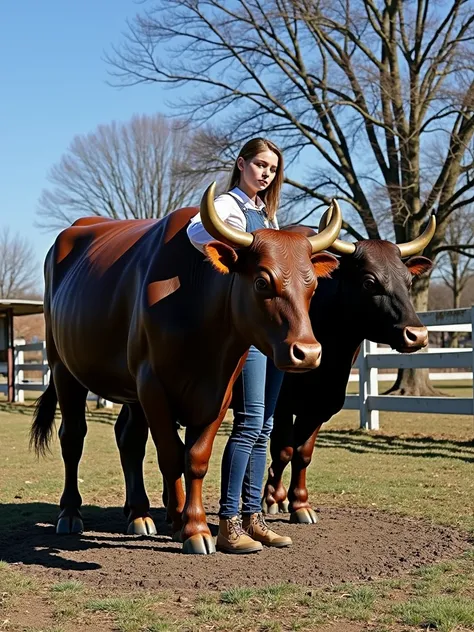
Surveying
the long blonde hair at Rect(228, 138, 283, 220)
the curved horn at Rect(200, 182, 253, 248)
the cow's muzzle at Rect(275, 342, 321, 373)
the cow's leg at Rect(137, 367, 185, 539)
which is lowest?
the cow's leg at Rect(137, 367, 185, 539)

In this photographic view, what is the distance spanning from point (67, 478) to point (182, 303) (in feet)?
7.03

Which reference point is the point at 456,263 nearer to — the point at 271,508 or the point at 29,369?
the point at 29,369

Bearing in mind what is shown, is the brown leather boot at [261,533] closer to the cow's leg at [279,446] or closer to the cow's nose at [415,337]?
the cow's leg at [279,446]

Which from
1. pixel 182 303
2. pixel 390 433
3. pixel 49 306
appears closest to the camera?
pixel 182 303

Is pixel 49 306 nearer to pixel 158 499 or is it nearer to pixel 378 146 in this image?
pixel 158 499

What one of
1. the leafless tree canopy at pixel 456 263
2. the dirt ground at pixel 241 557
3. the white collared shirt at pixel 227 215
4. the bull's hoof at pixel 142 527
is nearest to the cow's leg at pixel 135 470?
the bull's hoof at pixel 142 527

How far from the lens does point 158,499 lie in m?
7.66

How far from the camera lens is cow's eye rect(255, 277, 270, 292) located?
14.7 ft

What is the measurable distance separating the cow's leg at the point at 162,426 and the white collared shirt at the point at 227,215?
32.6 inches

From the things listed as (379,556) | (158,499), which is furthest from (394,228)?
(379,556)

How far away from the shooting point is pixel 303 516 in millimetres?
6160

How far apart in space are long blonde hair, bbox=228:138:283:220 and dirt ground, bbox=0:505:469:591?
2103 millimetres

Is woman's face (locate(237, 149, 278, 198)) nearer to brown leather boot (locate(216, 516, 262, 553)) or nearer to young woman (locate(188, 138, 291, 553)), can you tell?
young woman (locate(188, 138, 291, 553))

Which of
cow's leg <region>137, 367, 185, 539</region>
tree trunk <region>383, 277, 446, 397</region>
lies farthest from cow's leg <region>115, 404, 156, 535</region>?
tree trunk <region>383, 277, 446, 397</region>
